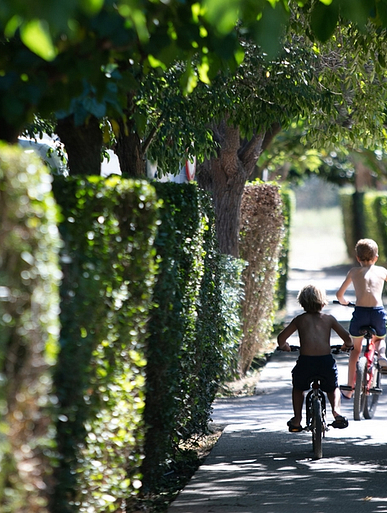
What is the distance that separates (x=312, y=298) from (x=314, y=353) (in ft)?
1.50

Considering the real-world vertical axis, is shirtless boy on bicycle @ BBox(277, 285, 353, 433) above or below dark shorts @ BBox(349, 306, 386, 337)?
below

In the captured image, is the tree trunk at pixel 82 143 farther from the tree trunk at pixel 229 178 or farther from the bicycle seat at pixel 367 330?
the tree trunk at pixel 229 178

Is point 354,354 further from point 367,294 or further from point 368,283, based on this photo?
point 368,283

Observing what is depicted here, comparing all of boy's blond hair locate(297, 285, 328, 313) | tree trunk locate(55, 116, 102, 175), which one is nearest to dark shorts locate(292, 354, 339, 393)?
boy's blond hair locate(297, 285, 328, 313)

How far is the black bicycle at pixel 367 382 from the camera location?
830cm

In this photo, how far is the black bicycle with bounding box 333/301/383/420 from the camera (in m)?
8.30

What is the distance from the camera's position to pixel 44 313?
127 inches

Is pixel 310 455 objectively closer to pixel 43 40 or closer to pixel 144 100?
pixel 144 100

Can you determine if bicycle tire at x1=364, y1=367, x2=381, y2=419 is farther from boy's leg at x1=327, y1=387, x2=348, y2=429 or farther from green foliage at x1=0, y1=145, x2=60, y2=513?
green foliage at x1=0, y1=145, x2=60, y2=513

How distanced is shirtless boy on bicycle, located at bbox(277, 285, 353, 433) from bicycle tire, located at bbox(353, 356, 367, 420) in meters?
1.19

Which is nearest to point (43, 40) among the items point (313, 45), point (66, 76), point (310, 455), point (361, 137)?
point (66, 76)

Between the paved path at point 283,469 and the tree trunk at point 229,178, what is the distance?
2589 mm

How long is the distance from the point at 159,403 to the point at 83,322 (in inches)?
70.6

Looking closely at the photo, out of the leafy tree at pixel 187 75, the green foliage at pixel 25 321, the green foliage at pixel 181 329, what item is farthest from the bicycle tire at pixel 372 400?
the green foliage at pixel 25 321
